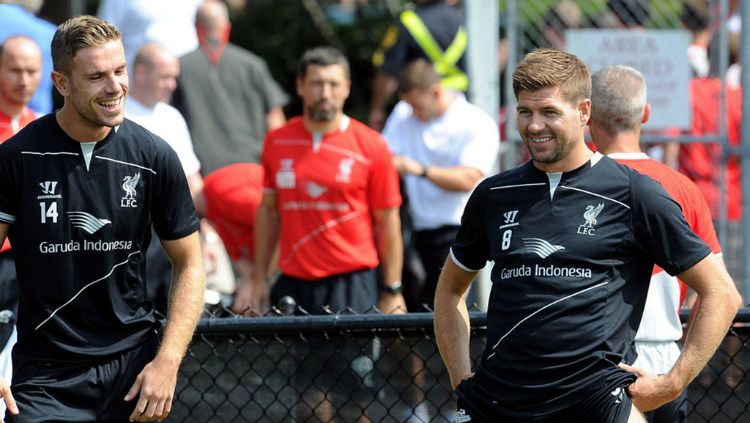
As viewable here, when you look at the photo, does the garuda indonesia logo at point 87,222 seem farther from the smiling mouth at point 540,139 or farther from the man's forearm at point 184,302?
the smiling mouth at point 540,139

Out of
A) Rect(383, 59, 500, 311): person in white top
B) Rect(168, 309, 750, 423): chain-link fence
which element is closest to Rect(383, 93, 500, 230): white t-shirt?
Rect(383, 59, 500, 311): person in white top

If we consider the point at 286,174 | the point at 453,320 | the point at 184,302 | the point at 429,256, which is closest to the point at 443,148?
the point at 429,256

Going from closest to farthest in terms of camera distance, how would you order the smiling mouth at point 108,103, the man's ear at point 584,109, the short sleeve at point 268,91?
the man's ear at point 584,109 → the smiling mouth at point 108,103 → the short sleeve at point 268,91

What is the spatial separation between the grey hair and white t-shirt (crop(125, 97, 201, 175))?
3.23m

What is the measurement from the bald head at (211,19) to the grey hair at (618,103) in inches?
196

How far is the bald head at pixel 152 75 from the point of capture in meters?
7.43

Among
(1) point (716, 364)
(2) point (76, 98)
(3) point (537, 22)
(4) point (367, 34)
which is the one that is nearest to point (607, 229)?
(1) point (716, 364)

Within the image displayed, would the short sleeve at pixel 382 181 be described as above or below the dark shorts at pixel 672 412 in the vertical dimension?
above

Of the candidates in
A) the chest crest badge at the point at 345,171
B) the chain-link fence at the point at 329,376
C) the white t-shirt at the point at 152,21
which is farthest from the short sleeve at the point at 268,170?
the white t-shirt at the point at 152,21

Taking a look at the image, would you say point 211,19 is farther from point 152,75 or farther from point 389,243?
point 389,243

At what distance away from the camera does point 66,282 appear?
13.5 feet

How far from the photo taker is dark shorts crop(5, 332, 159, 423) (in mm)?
4137

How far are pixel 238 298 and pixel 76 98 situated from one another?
3570 millimetres

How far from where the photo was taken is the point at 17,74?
20.4ft
